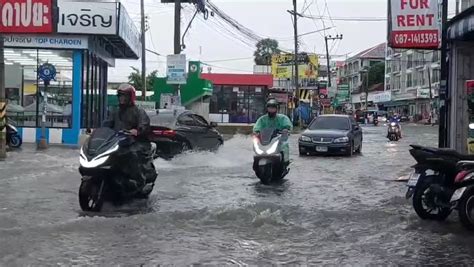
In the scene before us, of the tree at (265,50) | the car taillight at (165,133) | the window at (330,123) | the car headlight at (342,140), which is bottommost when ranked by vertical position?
the car headlight at (342,140)

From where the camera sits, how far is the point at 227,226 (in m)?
8.84

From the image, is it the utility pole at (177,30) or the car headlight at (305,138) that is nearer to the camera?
the car headlight at (305,138)

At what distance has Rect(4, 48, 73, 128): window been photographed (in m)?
25.0

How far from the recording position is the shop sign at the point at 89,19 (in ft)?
78.1

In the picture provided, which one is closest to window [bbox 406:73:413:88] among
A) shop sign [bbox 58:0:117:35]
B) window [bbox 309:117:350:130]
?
window [bbox 309:117:350:130]

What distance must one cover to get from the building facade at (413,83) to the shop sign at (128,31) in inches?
2047

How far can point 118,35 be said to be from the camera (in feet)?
80.6

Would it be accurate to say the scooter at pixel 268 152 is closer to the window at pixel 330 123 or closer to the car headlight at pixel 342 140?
the car headlight at pixel 342 140

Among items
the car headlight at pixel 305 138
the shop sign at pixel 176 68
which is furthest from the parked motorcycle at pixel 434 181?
the shop sign at pixel 176 68

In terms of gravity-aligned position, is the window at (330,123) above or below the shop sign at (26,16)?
below

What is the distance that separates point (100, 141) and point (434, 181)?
4834mm

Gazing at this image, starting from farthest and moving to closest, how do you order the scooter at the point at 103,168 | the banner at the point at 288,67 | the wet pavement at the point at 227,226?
1. the banner at the point at 288,67
2. the scooter at the point at 103,168
3. the wet pavement at the point at 227,226

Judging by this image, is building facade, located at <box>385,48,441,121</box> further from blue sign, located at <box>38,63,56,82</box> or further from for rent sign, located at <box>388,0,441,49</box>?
for rent sign, located at <box>388,0,441,49</box>

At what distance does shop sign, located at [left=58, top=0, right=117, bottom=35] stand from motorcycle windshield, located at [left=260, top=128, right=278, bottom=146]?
1232 centimetres
